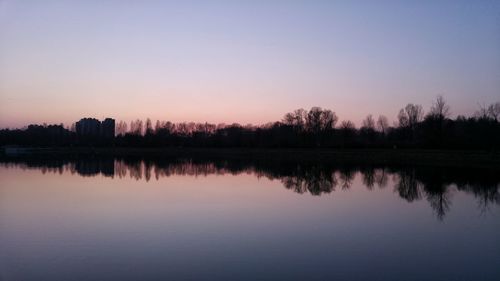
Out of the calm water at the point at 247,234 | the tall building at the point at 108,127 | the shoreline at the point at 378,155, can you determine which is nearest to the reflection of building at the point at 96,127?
the tall building at the point at 108,127

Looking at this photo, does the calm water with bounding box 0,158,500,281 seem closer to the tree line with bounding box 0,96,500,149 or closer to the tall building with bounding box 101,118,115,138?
the tree line with bounding box 0,96,500,149

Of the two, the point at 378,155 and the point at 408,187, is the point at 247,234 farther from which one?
the point at 378,155

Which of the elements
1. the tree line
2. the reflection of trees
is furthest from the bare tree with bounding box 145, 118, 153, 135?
the reflection of trees

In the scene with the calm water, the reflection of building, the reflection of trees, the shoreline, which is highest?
the reflection of building

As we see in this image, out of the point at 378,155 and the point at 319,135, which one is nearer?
the point at 378,155

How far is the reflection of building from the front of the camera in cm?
12056

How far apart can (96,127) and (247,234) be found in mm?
120321

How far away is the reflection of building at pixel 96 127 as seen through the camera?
120562 millimetres

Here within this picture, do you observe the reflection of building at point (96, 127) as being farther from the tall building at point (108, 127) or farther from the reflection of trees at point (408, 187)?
the reflection of trees at point (408, 187)

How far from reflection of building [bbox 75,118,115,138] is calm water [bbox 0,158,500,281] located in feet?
347

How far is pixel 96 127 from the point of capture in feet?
404

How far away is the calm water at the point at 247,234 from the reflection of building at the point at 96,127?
106m

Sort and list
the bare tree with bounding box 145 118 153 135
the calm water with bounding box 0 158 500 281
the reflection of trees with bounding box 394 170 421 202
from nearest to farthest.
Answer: the calm water with bounding box 0 158 500 281, the reflection of trees with bounding box 394 170 421 202, the bare tree with bounding box 145 118 153 135

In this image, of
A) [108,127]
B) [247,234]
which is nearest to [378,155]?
[247,234]
